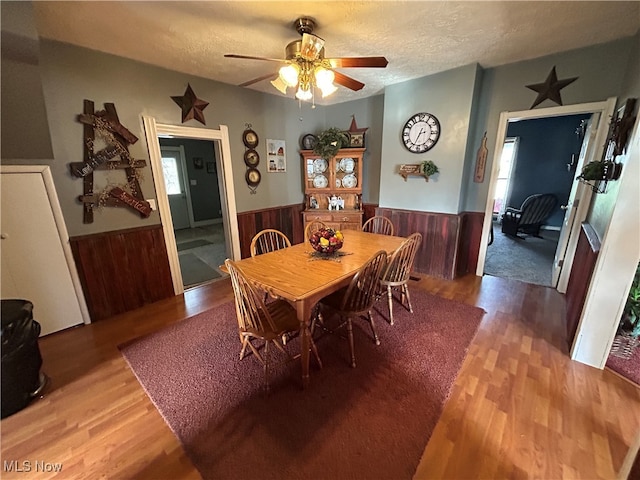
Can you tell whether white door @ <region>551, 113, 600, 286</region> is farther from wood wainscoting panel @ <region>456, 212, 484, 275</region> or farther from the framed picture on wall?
the framed picture on wall

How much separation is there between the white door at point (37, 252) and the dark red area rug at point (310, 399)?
0.82 meters

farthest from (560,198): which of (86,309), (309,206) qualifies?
(86,309)

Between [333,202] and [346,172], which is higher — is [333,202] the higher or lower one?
the lower one

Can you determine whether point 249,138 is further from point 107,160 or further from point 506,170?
point 506,170

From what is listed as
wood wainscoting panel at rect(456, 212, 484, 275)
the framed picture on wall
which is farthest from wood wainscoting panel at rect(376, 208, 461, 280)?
the framed picture on wall

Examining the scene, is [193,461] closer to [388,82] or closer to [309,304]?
[309,304]

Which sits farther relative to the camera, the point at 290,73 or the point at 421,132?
the point at 421,132

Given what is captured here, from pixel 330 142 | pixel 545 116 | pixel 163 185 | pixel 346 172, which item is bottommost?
pixel 163 185

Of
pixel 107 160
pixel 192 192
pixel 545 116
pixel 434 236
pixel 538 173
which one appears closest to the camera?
pixel 107 160

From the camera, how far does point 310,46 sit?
1749 millimetres

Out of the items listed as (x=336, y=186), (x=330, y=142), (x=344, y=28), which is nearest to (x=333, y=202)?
(x=336, y=186)

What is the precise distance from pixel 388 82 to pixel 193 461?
13.3ft

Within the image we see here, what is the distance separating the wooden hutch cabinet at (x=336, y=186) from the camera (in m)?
4.13

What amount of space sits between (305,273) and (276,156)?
268 centimetres
